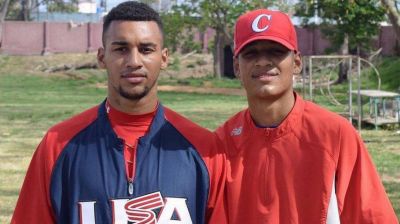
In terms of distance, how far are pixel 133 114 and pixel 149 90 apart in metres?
0.10

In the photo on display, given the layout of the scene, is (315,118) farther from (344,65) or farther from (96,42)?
(96,42)

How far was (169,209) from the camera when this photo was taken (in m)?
2.93

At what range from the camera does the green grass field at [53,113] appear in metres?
9.97

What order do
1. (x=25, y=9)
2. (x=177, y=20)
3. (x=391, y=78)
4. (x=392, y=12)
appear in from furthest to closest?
(x=25, y=9)
(x=177, y=20)
(x=391, y=78)
(x=392, y=12)

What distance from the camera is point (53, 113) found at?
19094 mm

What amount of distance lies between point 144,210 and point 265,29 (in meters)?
0.75

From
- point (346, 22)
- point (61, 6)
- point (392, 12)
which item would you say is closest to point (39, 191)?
point (392, 12)

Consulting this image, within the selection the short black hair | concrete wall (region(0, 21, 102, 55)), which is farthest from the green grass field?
concrete wall (region(0, 21, 102, 55))

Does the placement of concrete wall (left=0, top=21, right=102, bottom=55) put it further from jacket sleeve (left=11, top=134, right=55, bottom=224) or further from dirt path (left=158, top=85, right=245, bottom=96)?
jacket sleeve (left=11, top=134, right=55, bottom=224)

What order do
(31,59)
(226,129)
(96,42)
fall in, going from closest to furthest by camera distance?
(226,129) → (31,59) → (96,42)

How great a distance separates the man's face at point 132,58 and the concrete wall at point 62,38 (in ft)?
132

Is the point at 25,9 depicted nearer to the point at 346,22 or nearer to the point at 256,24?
the point at 346,22

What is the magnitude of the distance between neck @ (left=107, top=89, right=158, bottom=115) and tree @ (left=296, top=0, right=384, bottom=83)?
23053 mm

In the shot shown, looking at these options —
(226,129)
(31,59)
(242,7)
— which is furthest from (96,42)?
(226,129)
